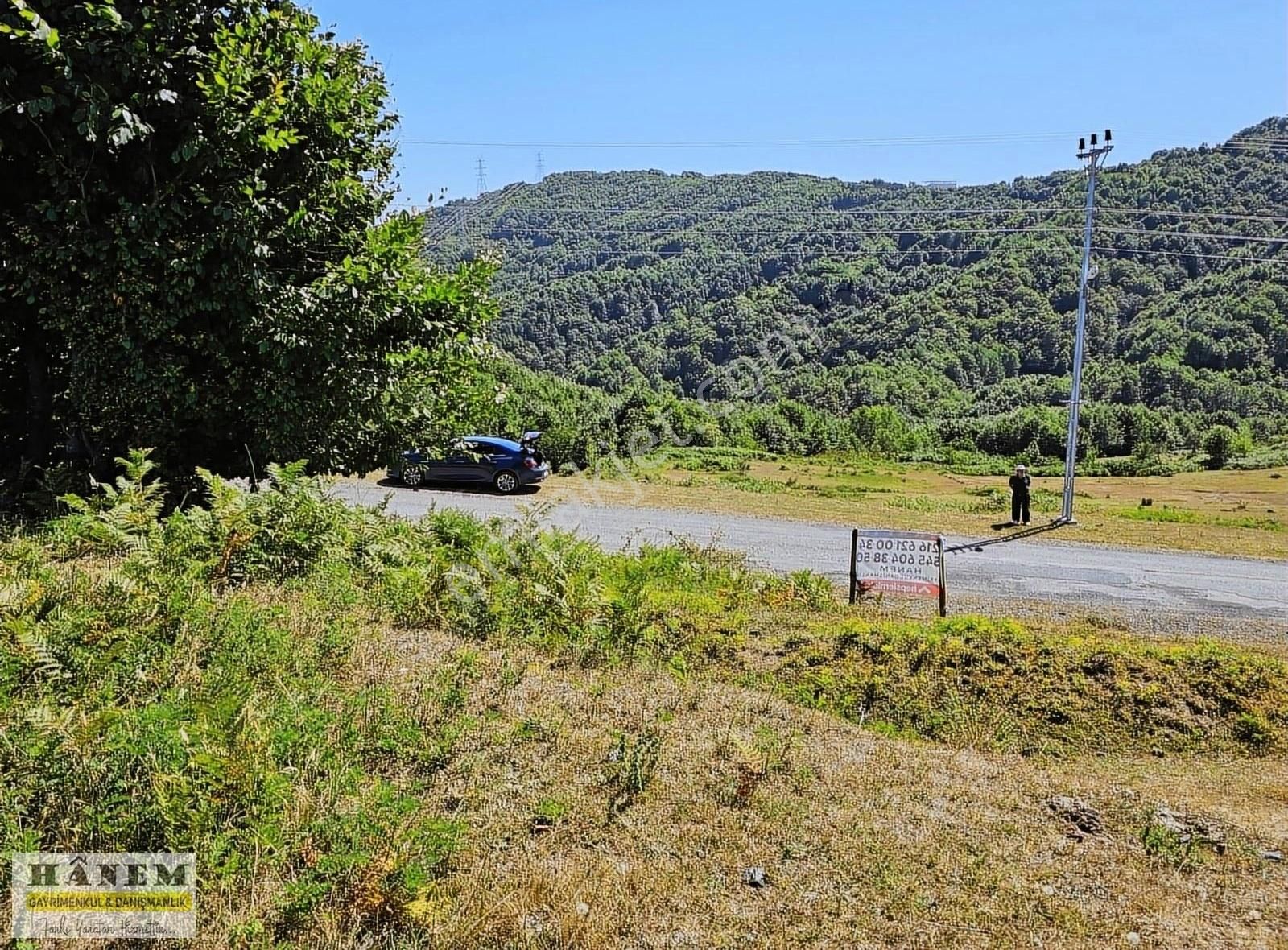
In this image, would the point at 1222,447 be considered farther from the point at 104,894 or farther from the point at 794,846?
the point at 104,894

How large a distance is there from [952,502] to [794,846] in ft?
85.4

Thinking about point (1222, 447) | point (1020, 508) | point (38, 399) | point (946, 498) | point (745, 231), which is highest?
point (745, 231)

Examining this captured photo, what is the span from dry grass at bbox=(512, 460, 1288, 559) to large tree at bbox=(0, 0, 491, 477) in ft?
32.7

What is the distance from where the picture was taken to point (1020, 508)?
2181cm

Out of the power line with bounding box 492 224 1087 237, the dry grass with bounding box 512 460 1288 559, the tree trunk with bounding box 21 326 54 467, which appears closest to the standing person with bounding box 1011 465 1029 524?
the dry grass with bounding box 512 460 1288 559

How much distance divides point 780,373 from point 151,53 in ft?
220

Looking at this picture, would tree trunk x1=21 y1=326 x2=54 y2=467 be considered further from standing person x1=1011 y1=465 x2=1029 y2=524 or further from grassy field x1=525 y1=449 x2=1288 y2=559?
standing person x1=1011 y1=465 x2=1029 y2=524

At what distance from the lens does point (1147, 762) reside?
6.67m

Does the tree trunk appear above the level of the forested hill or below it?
below

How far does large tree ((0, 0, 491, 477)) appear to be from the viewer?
8758 millimetres

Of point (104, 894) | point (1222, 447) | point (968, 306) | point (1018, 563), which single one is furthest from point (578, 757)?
point (968, 306)

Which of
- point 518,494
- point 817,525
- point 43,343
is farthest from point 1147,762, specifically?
point 518,494

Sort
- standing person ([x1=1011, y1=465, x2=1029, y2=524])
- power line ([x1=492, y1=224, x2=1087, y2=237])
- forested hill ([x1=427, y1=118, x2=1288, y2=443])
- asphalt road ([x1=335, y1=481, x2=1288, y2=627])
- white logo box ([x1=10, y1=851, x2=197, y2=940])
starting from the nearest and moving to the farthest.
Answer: white logo box ([x1=10, y1=851, x2=197, y2=940]), asphalt road ([x1=335, y1=481, x2=1288, y2=627]), standing person ([x1=1011, y1=465, x2=1029, y2=524]), forested hill ([x1=427, y1=118, x2=1288, y2=443]), power line ([x1=492, y1=224, x2=1087, y2=237])

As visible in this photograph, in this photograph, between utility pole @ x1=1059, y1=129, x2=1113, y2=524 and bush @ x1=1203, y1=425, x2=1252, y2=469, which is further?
bush @ x1=1203, y1=425, x2=1252, y2=469
